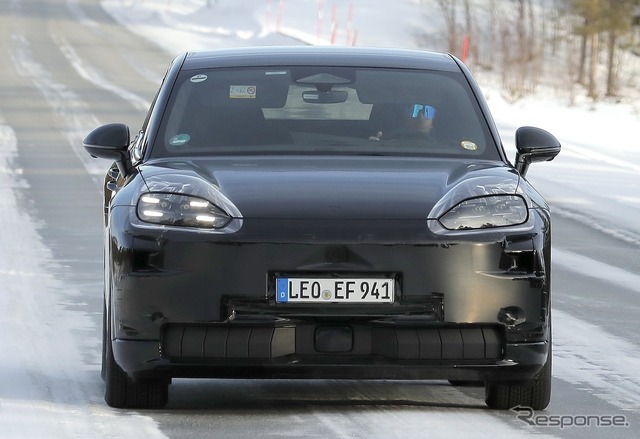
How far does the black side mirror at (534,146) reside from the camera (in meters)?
6.88

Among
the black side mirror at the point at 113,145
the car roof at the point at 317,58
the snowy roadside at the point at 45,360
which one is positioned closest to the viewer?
the snowy roadside at the point at 45,360

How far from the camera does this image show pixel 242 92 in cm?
708

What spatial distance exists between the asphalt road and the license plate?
0.47m

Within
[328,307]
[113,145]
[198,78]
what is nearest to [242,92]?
[198,78]

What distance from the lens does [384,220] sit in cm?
591

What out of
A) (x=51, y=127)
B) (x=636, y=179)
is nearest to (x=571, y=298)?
(x=636, y=179)

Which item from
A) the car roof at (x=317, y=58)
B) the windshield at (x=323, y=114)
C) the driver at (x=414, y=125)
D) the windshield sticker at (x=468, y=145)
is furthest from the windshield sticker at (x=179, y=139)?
the windshield sticker at (x=468, y=145)

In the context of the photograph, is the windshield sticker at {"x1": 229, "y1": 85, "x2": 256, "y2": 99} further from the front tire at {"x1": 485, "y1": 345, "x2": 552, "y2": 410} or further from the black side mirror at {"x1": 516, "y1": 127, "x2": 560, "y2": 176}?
the front tire at {"x1": 485, "y1": 345, "x2": 552, "y2": 410}

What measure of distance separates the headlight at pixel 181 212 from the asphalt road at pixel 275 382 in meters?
0.72

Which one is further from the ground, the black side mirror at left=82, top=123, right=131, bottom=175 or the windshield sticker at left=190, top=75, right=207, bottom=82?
the windshield sticker at left=190, top=75, right=207, bottom=82

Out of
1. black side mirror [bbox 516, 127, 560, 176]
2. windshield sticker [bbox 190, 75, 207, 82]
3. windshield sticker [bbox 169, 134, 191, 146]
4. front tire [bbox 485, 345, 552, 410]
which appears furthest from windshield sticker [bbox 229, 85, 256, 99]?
front tire [bbox 485, 345, 552, 410]

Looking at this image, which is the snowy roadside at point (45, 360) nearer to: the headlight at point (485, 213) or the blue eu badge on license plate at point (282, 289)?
the blue eu badge on license plate at point (282, 289)

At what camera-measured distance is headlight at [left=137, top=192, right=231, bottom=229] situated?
5918mm

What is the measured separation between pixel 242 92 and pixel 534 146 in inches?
49.4
